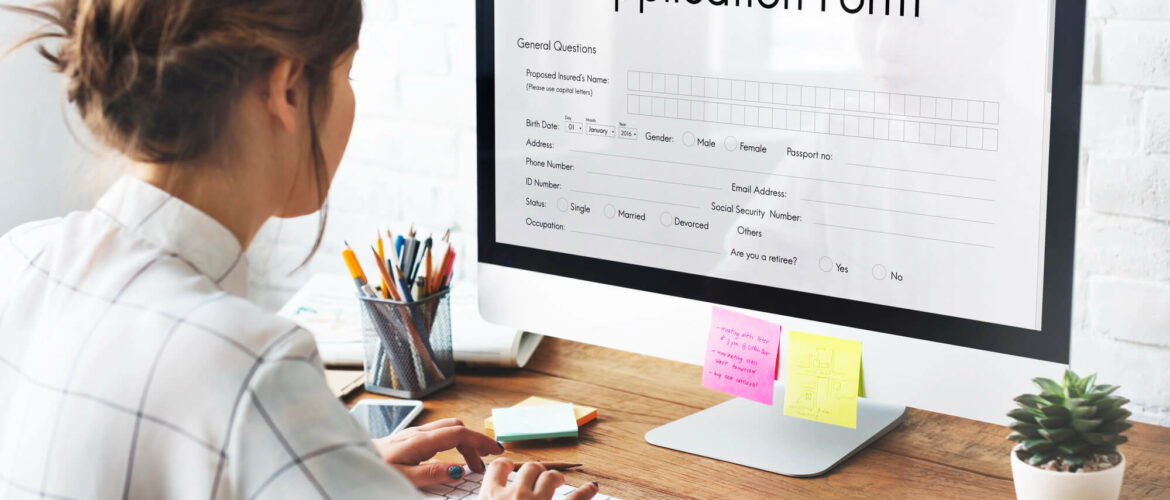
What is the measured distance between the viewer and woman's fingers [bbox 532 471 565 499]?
88 cm

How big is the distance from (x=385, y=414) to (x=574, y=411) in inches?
7.6

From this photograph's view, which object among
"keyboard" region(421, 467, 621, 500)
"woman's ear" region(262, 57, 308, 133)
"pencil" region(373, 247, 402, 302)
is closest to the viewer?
"woman's ear" region(262, 57, 308, 133)

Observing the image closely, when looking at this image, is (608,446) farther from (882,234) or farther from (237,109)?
(237,109)

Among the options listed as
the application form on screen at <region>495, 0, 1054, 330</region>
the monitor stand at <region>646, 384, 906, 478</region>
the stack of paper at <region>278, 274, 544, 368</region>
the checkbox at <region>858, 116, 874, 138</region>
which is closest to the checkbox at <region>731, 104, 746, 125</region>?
the application form on screen at <region>495, 0, 1054, 330</region>

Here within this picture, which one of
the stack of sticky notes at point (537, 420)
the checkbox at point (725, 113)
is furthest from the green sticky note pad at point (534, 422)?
the checkbox at point (725, 113)

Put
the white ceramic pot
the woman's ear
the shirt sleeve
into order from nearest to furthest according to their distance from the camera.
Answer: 1. the shirt sleeve
2. the woman's ear
3. the white ceramic pot

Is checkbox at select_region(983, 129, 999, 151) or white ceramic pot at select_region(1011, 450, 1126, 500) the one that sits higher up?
checkbox at select_region(983, 129, 999, 151)

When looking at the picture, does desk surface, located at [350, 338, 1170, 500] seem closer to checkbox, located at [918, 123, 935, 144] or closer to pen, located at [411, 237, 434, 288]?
pen, located at [411, 237, 434, 288]

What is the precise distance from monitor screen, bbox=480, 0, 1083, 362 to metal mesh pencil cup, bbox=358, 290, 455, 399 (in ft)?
0.37

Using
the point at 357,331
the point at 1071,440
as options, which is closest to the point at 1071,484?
the point at 1071,440

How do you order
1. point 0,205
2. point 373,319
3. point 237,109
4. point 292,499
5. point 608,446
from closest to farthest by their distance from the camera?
point 292,499, point 237,109, point 608,446, point 373,319, point 0,205

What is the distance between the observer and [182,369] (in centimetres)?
62

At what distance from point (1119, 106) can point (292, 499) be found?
0.89 meters

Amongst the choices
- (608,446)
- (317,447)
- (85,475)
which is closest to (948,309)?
(608,446)
